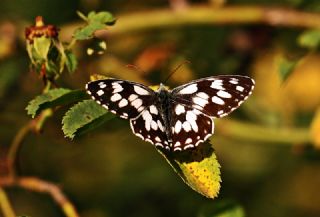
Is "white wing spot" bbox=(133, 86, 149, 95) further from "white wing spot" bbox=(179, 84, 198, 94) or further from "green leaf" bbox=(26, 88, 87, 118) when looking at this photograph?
A: "green leaf" bbox=(26, 88, 87, 118)

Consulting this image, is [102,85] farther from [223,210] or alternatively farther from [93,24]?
[223,210]

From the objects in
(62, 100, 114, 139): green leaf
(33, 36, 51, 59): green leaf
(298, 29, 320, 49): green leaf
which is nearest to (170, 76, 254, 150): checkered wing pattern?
(62, 100, 114, 139): green leaf

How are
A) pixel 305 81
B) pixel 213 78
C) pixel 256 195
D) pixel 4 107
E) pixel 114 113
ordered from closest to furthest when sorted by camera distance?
pixel 114 113
pixel 213 78
pixel 4 107
pixel 256 195
pixel 305 81

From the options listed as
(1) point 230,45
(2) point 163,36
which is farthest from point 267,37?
(2) point 163,36

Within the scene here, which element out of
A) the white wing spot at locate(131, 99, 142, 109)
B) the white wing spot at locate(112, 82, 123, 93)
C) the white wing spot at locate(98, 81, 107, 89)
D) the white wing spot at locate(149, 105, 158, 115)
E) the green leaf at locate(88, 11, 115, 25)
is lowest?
the white wing spot at locate(149, 105, 158, 115)

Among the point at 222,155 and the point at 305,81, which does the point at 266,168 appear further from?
the point at 305,81
